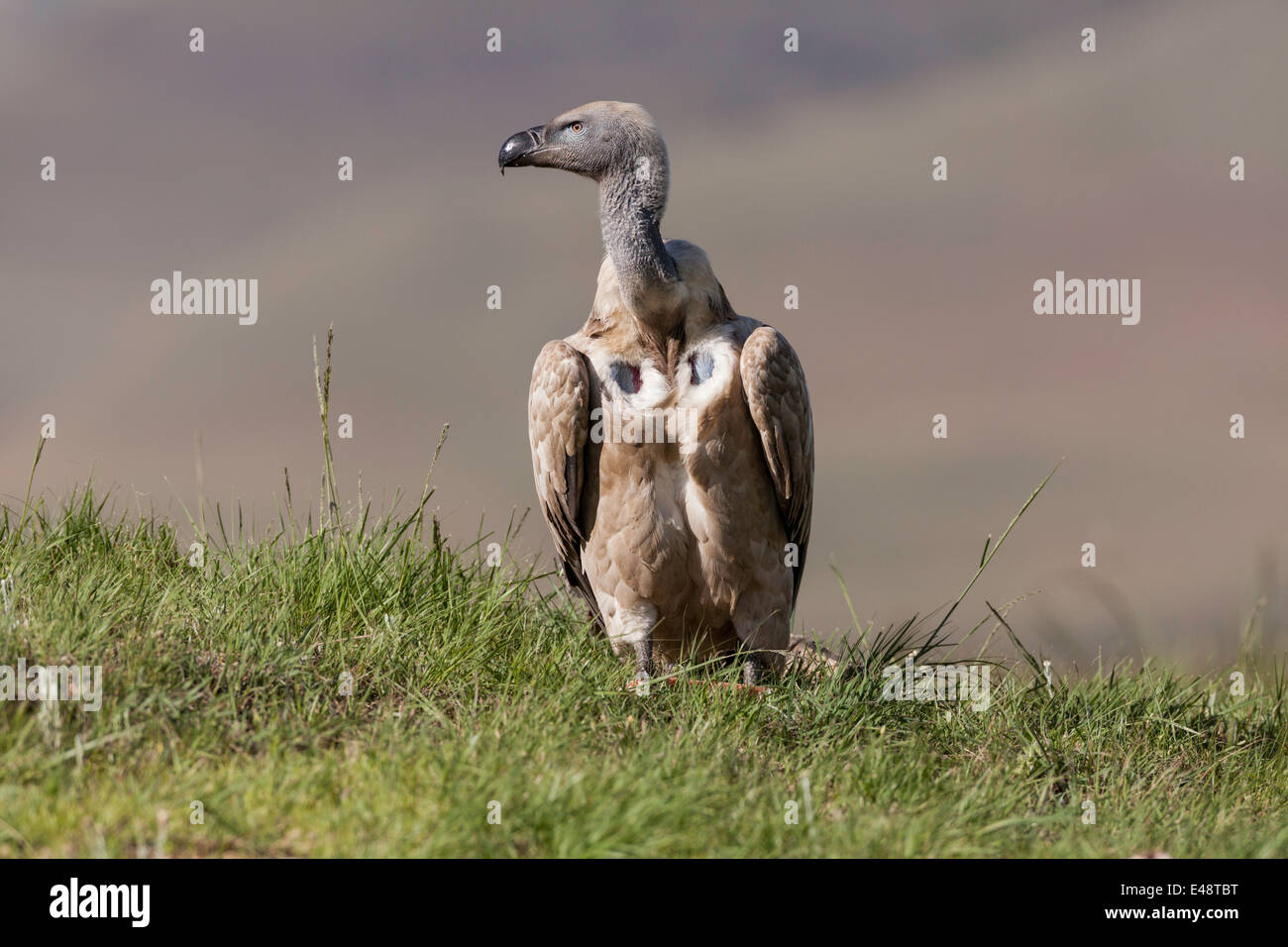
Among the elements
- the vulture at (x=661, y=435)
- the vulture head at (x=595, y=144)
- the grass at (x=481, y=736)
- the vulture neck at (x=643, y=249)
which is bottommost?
the grass at (x=481, y=736)

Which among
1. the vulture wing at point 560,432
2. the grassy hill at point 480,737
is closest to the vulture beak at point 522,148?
the vulture wing at point 560,432

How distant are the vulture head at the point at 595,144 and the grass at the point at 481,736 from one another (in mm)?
2085

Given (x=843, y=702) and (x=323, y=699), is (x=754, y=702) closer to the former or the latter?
(x=843, y=702)

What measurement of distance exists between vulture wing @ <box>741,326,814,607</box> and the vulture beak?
6.29ft

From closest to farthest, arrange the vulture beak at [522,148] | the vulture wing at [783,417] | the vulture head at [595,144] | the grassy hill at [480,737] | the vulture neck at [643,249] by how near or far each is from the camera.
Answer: the grassy hill at [480,737] → the vulture wing at [783,417] → the vulture neck at [643,249] → the vulture head at [595,144] → the vulture beak at [522,148]

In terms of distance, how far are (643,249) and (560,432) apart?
119 cm

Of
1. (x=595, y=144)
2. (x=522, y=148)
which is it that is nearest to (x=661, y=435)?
(x=595, y=144)

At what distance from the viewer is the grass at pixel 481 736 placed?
353 cm

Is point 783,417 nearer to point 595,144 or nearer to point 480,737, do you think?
point 595,144

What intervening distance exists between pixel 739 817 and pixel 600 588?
2.93m

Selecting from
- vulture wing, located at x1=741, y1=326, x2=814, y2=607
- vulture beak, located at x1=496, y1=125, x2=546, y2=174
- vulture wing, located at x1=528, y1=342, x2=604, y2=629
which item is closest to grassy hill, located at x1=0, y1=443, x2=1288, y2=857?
vulture wing, located at x1=528, y1=342, x2=604, y2=629

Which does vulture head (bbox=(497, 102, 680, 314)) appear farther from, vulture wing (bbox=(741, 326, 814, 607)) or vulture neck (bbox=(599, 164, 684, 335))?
vulture wing (bbox=(741, 326, 814, 607))

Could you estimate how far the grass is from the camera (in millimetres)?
3525

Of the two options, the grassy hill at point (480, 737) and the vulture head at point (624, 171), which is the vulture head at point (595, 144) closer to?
the vulture head at point (624, 171)
